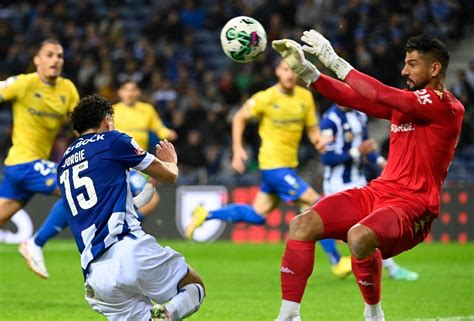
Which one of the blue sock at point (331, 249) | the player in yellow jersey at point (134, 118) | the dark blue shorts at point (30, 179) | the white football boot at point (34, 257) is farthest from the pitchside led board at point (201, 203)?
the white football boot at point (34, 257)

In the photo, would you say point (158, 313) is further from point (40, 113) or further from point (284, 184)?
point (284, 184)

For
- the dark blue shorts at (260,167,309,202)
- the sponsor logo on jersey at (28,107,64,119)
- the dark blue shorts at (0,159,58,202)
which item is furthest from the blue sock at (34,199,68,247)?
the dark blue shorts at (260,167,309,202)

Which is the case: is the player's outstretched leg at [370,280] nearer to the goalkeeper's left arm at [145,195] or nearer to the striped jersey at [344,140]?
the goalkeeper's left arm at [145,195]

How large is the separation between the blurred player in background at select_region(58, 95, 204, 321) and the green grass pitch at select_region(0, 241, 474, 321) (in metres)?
2.10

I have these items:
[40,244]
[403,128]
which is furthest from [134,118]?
[403,128]

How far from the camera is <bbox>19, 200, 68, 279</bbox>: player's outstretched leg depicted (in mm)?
10359

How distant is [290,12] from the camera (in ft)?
73.7

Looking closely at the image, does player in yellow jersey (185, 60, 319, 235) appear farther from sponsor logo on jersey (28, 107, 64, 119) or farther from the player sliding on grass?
the player sliding on grass

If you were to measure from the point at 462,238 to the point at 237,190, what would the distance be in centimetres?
407

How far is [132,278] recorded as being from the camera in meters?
6.25

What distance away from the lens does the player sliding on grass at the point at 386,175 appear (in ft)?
22.3

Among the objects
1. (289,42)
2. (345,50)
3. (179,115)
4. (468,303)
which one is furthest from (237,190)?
(289,42)

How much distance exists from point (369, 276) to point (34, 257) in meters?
4.38

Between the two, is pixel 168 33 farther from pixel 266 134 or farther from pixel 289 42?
pixel 289 42
